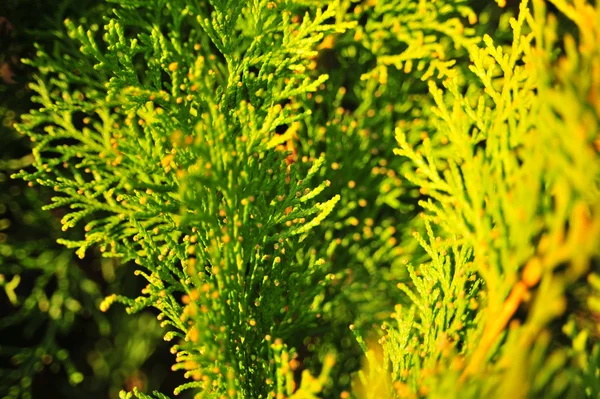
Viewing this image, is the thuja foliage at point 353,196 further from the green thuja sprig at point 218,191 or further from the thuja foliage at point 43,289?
the thuja foliage at point 43,289

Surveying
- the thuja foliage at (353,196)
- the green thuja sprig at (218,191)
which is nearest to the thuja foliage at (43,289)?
the thuja foliage at (353,196)

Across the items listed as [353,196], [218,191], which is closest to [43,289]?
[218,191]

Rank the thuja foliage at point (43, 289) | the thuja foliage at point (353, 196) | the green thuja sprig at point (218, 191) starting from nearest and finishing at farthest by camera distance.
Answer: the thuja foliage at point (353, 196)
the green thuja sprig at point (218, 191)
the thuja foliage at point (43, 289)

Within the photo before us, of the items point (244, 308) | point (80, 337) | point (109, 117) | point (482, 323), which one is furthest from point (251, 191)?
point (80, 337)

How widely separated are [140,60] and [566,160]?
8.05 feet

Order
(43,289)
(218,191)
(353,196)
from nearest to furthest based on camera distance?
(218,191)
(353,196)
(43,289)

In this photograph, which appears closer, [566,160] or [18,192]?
[566,160]

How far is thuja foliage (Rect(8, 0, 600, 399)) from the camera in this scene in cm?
137

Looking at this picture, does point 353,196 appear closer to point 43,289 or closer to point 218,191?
point 218,191

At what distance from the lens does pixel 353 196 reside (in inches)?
111

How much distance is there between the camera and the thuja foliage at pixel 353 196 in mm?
1365

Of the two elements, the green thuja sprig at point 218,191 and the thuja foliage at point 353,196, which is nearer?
the thuja foliage at point 353,196

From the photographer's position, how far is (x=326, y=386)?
2.85m

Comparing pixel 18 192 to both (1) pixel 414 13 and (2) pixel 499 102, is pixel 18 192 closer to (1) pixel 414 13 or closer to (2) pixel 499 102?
(1) pixel 414 13
